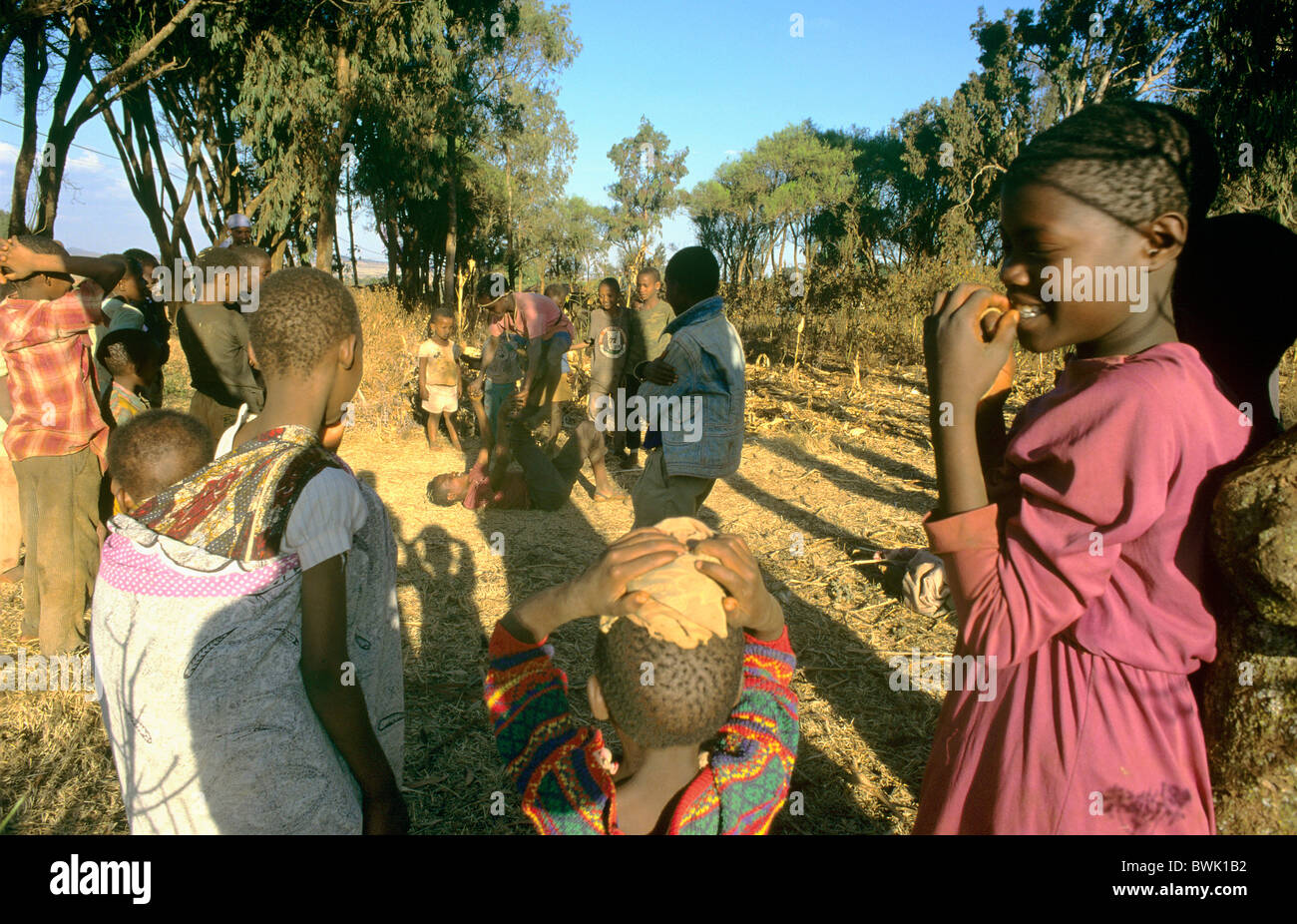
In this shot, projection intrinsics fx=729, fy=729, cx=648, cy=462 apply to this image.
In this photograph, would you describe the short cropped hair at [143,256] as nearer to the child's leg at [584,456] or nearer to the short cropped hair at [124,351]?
the short cropped hair at [124,351]

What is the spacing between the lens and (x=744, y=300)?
58.8ft

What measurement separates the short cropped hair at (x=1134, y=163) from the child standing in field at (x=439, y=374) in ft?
27.3

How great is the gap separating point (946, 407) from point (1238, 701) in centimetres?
67

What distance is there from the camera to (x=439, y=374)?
902 cm

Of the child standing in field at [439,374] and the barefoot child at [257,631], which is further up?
the child standing in field at [439,374]

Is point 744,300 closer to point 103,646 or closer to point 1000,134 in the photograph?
point 1000,134

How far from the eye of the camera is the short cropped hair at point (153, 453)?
2.38 metres

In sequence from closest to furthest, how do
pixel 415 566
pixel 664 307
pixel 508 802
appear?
pixel 508 802
pixel 415 566
pixel 664 307

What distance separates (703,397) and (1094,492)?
3.07 metres

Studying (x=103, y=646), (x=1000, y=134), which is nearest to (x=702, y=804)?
(x=103, y=646)

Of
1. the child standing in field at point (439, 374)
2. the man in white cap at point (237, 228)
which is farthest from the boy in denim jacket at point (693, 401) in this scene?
the child standing in field at point (439, 374)

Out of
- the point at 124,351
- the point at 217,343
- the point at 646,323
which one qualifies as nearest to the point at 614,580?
the point at 217,343

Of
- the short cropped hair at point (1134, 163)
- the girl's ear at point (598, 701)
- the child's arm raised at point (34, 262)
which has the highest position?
the child's arm raised at point (34, 262)

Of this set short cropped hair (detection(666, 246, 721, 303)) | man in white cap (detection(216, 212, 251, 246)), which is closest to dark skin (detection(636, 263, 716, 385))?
short cropped hair (detection(666, 246, 721, 303))
